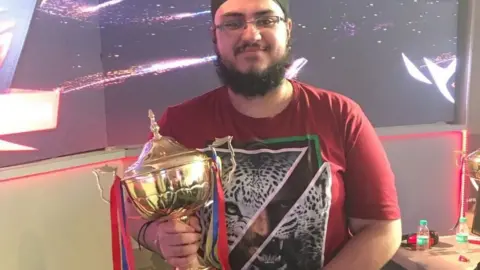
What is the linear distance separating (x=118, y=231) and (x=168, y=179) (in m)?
0.24

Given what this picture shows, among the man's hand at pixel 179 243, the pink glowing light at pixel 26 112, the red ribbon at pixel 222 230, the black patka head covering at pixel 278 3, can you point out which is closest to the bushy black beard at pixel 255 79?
the black patka head covering at pixel 278 3

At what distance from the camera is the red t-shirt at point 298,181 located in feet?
4.34

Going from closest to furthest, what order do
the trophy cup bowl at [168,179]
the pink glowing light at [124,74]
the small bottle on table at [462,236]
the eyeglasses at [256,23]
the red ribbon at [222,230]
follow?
the trophy cup bowl at [168,179] → the red ribbon at [222,230] → the eyeglasses at [256,23] → the pink glowing light at [124,74] → the small bottle on table at [462,236]

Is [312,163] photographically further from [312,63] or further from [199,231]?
[312,63]

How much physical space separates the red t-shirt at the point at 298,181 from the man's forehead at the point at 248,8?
22cm

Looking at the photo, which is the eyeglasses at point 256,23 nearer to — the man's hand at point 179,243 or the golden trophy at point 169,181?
the golden trophy at point 169,181

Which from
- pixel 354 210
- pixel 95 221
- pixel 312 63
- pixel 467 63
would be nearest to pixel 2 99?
pixel 95 221

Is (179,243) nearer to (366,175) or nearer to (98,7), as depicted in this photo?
(366,175)

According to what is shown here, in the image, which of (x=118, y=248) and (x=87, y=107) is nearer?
(x=118, y=248)

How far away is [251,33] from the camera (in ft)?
4.30

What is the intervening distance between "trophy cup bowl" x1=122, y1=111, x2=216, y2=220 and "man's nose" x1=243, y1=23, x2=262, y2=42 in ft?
1.01

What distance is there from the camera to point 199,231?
1.27m

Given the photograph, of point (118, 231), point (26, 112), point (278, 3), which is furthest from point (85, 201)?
point (278, 3)

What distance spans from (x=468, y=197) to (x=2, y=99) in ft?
6.12
